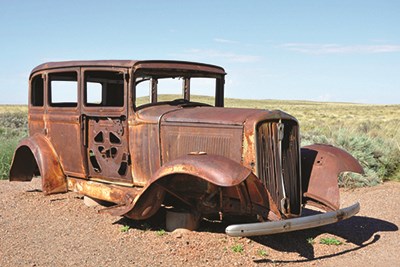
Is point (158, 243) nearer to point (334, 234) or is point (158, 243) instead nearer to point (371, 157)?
point (334, 234)

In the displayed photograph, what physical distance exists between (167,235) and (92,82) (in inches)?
106

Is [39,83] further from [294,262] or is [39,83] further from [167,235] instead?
[294,262]

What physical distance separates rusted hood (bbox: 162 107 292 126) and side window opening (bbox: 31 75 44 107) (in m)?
2.77

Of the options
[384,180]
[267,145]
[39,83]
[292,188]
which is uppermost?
[39,83]

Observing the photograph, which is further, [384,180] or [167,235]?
[384,180]

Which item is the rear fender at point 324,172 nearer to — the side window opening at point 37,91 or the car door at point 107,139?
the car door at point 107,139

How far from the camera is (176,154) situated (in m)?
5.45

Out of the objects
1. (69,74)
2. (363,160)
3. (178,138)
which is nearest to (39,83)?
(69,74)

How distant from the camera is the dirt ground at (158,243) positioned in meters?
4.79

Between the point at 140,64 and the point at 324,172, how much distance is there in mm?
2619

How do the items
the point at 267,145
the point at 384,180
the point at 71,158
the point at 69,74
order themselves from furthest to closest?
the point at 384,180, the point at 69,74, the point at 71,158, the point at 267,145

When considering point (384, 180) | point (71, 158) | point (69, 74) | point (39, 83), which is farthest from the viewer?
point (384, 180)

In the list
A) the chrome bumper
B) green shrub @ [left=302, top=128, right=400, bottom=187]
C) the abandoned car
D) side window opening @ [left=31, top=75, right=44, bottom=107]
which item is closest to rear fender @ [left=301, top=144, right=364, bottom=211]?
the abandoned car

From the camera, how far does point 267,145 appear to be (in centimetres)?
505
